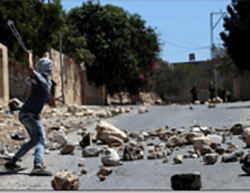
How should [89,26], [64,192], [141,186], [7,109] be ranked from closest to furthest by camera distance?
[64,192]
[141,186]
[7,109]
[89,26]

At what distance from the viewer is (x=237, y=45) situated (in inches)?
834

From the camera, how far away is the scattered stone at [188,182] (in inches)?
124

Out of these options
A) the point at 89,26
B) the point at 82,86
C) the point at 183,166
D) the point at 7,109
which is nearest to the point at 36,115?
the point at 183,166

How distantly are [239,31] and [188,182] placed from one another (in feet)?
60.1

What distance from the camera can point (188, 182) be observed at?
3148mm

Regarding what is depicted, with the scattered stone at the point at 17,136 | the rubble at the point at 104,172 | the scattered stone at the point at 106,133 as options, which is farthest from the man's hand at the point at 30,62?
the scattered stone at the point at 17,136

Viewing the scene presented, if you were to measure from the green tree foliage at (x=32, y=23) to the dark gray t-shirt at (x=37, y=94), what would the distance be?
1115 centimetres

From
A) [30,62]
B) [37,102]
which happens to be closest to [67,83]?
[37,102]

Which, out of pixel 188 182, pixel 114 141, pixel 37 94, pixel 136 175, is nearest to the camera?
pixel 188 182

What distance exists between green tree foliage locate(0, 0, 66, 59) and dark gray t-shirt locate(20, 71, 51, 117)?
11.1m

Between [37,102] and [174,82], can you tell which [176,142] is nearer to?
[37,102]

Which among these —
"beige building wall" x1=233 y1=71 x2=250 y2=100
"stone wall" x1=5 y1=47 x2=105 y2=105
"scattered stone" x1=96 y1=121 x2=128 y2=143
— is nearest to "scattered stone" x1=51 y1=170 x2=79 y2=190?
"scattered stone" x1=96 y1=121 x2=128 y2=143

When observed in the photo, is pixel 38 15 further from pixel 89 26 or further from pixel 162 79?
pixel 162 79

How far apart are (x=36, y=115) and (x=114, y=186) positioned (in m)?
1.20
